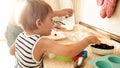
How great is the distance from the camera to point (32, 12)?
2.77 feet

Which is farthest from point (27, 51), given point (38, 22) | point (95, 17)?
point (95, 17)

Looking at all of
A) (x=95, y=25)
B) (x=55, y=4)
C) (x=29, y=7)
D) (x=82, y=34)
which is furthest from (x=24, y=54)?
(x=55, y=4)

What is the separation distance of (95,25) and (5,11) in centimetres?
205

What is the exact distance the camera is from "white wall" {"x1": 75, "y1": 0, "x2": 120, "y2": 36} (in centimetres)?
127

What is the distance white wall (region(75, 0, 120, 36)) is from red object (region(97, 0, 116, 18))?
4 cm

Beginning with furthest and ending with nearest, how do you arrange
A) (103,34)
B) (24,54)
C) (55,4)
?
(55,4)
(103,34)
(24,54)

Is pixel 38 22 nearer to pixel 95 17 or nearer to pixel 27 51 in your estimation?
pixel 27 51

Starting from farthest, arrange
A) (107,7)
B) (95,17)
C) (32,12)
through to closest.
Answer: (95,17)
(107,7)
(32,12)

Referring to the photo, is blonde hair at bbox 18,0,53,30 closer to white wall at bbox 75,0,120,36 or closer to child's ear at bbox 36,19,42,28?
child's ear at bbox 36,19,42,28

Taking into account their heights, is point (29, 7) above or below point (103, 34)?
above

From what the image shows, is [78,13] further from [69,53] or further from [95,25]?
[69,53]

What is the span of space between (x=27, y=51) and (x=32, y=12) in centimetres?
20

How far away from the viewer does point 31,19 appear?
85 centimetres

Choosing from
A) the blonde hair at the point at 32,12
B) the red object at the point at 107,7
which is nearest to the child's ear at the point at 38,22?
the blonde hair at the point at 32,12
